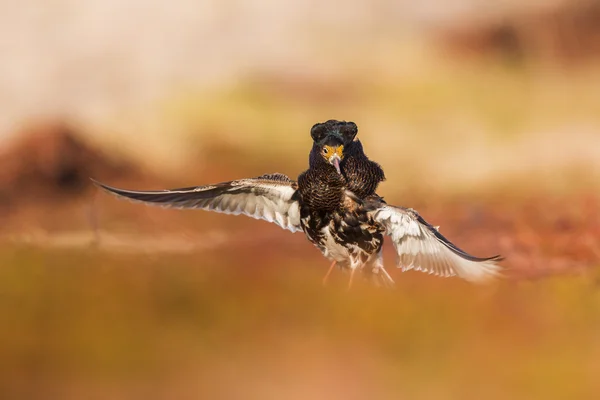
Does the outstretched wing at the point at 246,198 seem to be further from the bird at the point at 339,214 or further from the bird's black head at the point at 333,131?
the bird's black head at the point at 333,131

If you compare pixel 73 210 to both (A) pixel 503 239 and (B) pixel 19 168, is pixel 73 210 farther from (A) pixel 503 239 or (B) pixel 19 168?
(A) pixel 503 239

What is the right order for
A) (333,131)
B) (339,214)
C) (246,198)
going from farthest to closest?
(246,198)
(339,214)
(333,131)

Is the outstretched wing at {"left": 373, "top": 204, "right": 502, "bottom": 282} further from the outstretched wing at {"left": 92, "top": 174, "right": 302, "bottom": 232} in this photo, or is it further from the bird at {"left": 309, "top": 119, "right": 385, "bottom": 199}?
the outstretched wing at {"left": 92, "top": 174, "right": 302, "bottom": 232}

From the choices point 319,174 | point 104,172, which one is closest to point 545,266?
point 319,174

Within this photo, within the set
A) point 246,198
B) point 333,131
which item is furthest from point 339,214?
point 246,198

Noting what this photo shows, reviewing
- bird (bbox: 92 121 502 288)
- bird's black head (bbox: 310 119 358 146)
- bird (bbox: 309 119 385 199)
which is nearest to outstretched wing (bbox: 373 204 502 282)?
bird (bbox: 92 121 502 288)

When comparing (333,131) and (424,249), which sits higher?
(333,131)

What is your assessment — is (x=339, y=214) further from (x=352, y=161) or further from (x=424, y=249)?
(x=424, y=249)

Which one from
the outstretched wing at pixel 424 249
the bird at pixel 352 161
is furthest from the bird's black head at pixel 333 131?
the outstretched wing at pixel 424 249
